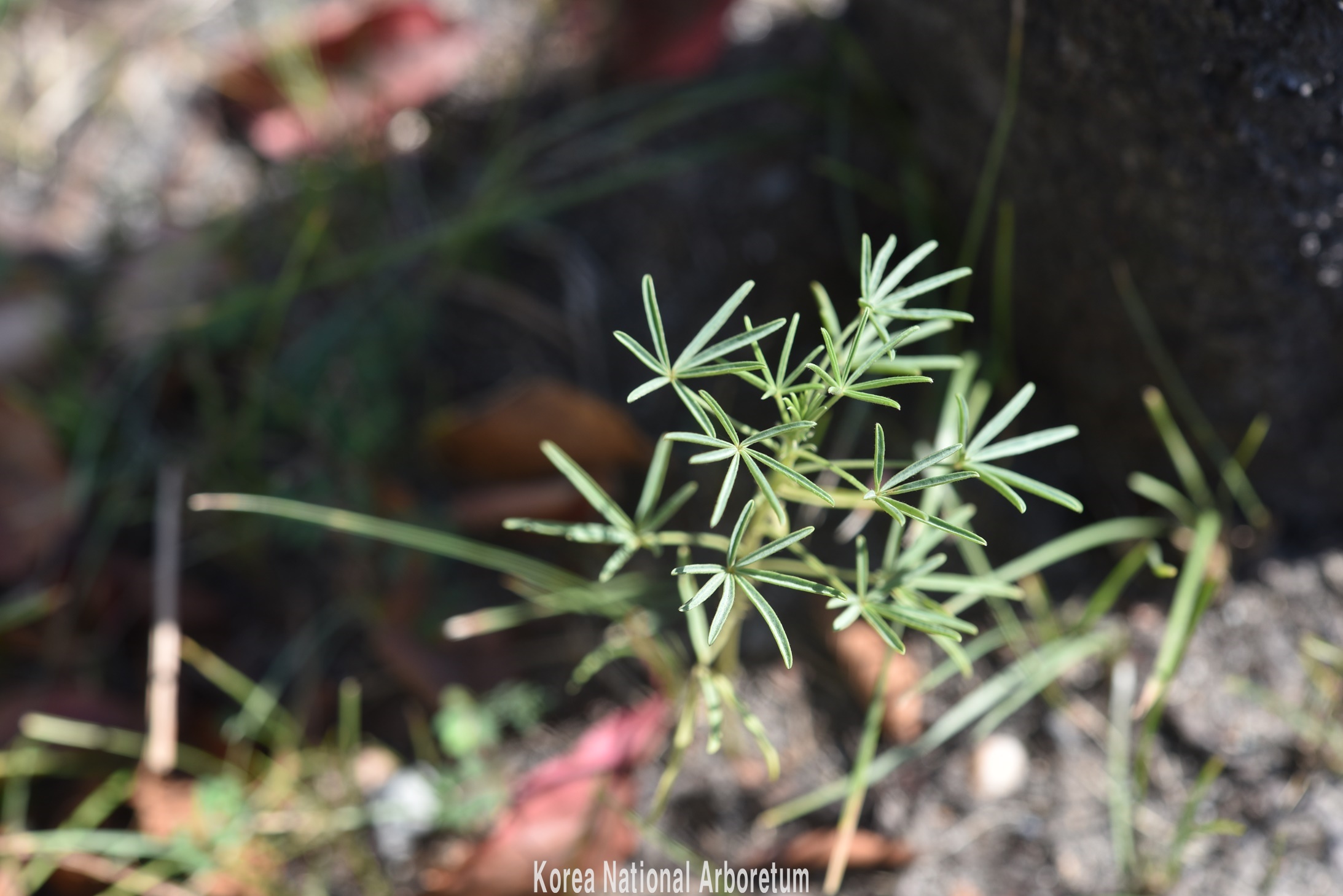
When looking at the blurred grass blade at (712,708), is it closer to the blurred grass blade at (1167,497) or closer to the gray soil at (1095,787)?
the gray soil at (1095,787)

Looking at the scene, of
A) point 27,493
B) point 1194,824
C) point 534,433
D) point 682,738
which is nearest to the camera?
point 682,738

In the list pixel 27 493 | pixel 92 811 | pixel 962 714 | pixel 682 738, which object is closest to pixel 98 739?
pixel 92 811

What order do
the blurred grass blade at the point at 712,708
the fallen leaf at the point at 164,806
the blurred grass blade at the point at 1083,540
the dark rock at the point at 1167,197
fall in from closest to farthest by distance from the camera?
the blurred grass blade at the point at 712,708 → the dark rock at the point at 1167,197 → the blurred grass blade at the point at 1083,540 → the fallen leaf at the point at 164,806

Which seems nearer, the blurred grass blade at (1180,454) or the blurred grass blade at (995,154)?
the blurred grass blade at (995,154)

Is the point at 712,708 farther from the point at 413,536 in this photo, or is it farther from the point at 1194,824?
the point at 1194,824

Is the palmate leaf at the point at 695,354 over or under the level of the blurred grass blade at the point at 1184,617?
over

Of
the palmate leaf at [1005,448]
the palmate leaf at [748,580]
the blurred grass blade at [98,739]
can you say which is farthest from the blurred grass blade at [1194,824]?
the blurred grass blade at [98,739]

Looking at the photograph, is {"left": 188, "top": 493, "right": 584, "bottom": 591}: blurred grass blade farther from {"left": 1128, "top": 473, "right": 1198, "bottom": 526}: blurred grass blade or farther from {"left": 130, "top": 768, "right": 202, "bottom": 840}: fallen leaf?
{"left": 1128, "top": 473, "right": 1198, "bottom": 526}: blurred grass blade
